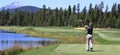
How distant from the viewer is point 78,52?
A: 1029 inches

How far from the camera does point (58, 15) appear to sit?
194 m

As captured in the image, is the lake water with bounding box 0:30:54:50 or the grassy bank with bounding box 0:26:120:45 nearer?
the lake water with bounding box 0:30:54:50

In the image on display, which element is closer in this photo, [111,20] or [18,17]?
[111,20]

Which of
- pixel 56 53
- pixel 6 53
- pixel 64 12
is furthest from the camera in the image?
pixel 64 12

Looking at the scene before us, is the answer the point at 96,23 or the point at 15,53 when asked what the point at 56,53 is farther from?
the point at 96,23

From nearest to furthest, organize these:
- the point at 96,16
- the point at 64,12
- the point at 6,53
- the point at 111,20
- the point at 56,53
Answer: the point at 56,53 → the point at 6,53 → the point at 111,20 → the point at 96,16 → the point at 64,12

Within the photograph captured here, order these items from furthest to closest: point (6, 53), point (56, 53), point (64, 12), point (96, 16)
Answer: point (64, 12) < point (96, 16) < point (6, 53) < point (56, 53)

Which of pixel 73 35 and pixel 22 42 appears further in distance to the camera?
pixel 73 35

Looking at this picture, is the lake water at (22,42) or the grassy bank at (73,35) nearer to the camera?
the lake water at (22,42)

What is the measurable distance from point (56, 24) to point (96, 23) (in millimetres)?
24251

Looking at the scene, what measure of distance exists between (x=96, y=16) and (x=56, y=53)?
15409 cm

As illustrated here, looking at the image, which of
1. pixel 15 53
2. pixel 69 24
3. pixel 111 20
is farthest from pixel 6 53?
pixel 69 24

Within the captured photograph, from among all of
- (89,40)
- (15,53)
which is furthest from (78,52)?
(15,53)

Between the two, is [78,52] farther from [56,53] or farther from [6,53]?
[6,53]
